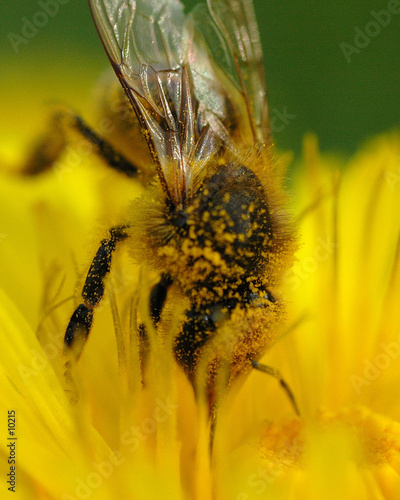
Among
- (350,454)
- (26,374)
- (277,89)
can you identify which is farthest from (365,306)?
(277,89)

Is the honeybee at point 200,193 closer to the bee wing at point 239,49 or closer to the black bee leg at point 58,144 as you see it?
the bee wing at point 239,49

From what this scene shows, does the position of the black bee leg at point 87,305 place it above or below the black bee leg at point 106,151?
below

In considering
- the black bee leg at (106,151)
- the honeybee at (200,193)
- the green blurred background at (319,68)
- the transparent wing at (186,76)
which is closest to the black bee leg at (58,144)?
the black bee leg at (106,151)

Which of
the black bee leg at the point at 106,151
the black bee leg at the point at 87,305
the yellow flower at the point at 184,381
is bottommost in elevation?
the yellow flower at the point at 184,381

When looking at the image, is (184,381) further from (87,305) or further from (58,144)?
(58,144)

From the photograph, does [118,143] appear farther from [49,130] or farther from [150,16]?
[150,16]

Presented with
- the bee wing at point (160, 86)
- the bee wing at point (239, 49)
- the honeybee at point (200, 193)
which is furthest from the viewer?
the bee wing at point (239, 49)

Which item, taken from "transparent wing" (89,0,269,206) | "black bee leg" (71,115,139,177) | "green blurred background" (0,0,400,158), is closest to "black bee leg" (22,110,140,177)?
"black bee leg" (71,115,139,177)

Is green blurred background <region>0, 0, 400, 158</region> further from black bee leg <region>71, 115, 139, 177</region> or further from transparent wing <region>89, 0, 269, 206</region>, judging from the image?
transparent wing <region>89, 0, 269, 206</region>
